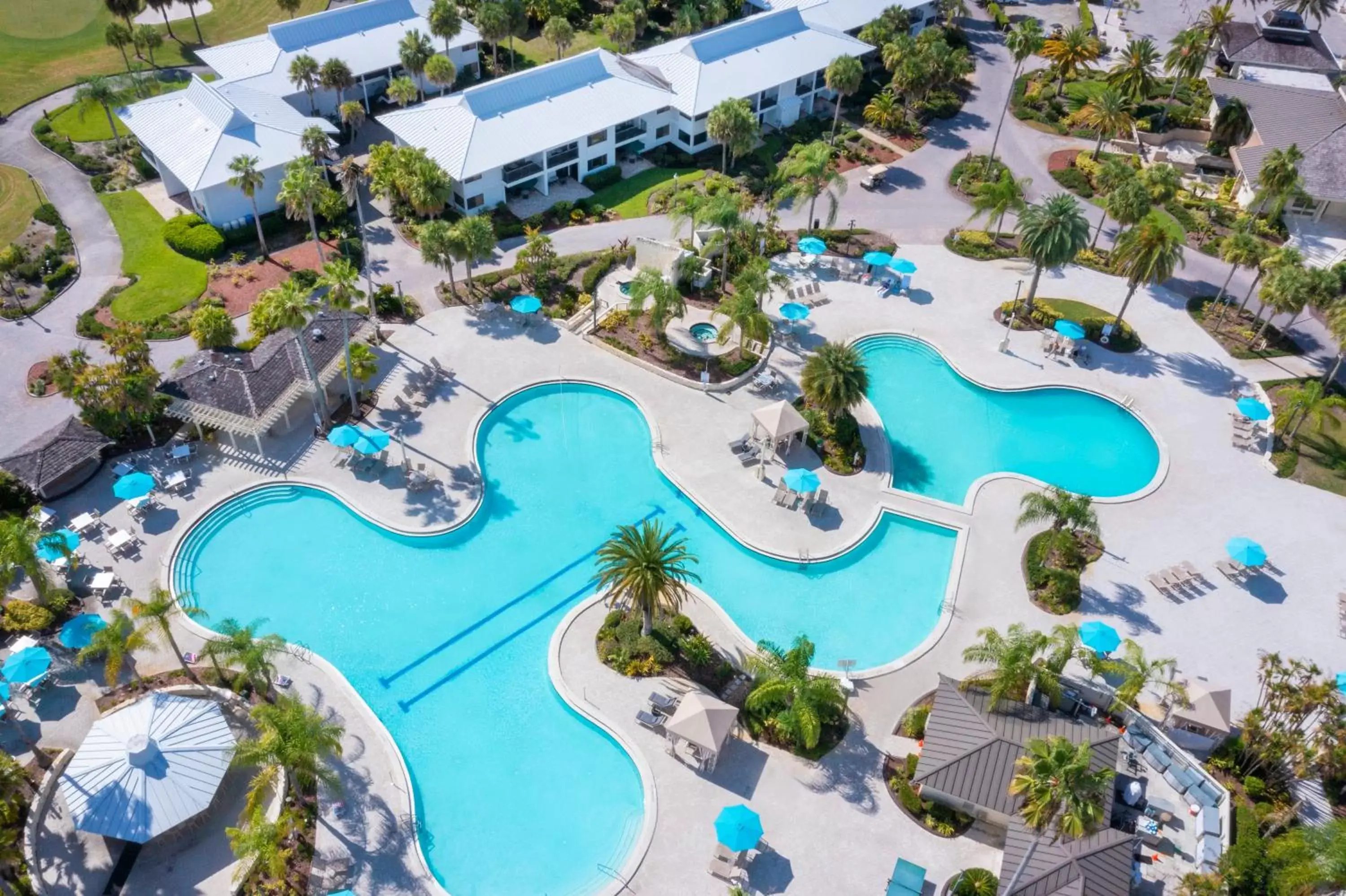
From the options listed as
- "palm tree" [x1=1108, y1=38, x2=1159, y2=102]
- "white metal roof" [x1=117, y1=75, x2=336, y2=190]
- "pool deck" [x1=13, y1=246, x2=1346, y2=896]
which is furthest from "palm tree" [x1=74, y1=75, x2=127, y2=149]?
"palm tree" [x1=1108, y1=38, x2=1159, y2=102]

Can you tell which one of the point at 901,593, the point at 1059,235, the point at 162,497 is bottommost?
the point at 901,593

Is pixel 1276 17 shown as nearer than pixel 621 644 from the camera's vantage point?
No

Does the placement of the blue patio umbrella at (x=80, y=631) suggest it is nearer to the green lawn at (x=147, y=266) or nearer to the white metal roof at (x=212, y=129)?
the green lawn at (x=147, y=266)

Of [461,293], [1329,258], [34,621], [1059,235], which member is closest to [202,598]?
[34,621]

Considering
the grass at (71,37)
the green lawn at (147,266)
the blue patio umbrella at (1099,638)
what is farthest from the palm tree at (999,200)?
the grass at (71,37)

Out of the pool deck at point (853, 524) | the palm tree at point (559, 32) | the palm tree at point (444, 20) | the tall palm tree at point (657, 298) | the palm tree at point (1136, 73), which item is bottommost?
the pool deck at point (853, 524)

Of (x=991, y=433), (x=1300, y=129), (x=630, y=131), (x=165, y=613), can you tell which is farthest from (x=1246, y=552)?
(x=630, y=131)

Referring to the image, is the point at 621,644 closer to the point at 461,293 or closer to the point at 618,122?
the point at 461,293
